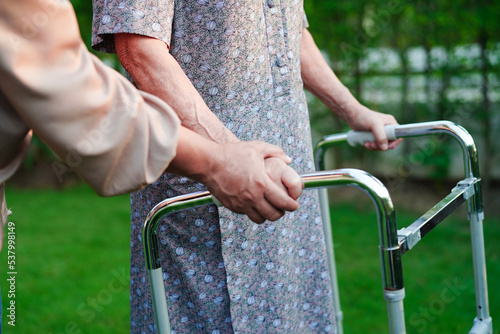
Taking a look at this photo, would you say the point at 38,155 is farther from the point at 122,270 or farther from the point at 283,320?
the point at 283,320

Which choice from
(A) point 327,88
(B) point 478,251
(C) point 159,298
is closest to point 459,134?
(B) point 478,251

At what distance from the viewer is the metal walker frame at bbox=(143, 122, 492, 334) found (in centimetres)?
113

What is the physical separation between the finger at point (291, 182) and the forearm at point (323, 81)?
871mm

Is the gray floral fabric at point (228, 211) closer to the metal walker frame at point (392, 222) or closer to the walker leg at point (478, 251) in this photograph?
the metal walker frame at point (392, 222)

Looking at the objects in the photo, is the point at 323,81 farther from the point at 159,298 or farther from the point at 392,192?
the point at 392,192

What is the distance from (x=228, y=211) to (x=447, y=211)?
21.7 inches

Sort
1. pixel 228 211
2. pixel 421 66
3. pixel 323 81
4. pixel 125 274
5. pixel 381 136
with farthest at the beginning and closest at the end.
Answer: pixel 421 66
pixel 125 274
pixel 323 81
pixel 381 136
pixel 228 211

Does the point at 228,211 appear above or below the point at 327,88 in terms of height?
below

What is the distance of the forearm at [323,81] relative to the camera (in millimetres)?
1964

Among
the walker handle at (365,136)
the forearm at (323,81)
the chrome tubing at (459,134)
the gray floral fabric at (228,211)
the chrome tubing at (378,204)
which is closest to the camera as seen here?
the chrome tubing at (378,204)

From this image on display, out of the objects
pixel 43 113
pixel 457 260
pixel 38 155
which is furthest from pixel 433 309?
pixel 38 155

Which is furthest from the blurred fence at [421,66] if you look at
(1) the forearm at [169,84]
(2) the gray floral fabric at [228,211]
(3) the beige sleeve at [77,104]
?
(3) the beige sleeve at [77,104]

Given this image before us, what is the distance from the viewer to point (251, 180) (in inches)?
44.0

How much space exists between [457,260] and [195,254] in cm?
270
